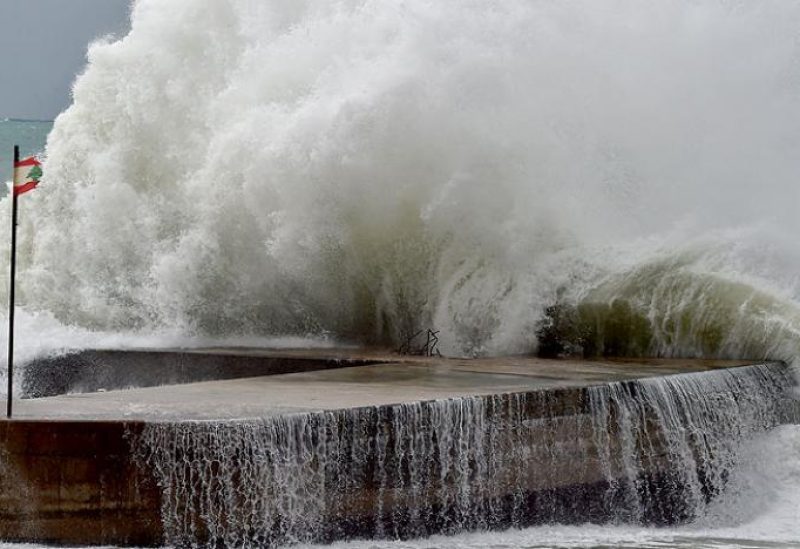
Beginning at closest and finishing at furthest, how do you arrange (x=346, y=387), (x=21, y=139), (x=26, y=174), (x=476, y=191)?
(x=26, y=174) → (x=346, y=387) → (x=476, y=191) → (x=21, y=139)

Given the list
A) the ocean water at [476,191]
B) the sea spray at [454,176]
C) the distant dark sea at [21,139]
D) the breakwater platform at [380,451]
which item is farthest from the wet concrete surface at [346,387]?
the distant dark sea at [21,139]

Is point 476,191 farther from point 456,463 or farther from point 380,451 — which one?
point 380,451

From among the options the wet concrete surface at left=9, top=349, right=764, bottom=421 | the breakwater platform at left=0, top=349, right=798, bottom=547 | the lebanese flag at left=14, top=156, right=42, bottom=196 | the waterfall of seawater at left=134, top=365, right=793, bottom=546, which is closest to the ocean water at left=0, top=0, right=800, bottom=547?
the wet concrete surface at left=9, top=349, right=764, bottom=421

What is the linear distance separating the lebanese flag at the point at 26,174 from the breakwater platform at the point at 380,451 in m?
1.26

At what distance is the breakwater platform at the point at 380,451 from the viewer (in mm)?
7332

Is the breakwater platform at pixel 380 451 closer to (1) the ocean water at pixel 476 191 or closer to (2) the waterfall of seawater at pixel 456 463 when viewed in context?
(2) the waterfall of seawater at pixel 456 463

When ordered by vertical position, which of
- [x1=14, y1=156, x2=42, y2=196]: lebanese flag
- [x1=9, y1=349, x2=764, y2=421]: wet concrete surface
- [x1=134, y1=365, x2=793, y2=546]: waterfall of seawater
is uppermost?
[x1=14, y1=156, x2=42, y2=196]: lebanese flag

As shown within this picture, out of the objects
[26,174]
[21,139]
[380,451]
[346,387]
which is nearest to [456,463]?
[380,451]

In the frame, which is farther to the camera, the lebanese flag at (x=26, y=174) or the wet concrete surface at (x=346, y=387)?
the wet concrete surface at (x=346, y=387)

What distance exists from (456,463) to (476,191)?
4817 mm

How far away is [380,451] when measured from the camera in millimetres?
7938

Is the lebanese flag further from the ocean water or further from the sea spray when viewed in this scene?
the sea spray

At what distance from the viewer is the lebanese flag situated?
7656 mm

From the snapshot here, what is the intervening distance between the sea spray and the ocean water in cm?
2
